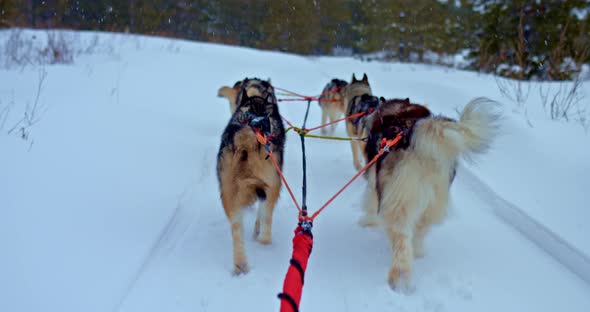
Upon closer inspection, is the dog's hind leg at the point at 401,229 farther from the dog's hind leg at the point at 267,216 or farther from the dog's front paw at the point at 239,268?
the dog's front paw at the point at 239,268

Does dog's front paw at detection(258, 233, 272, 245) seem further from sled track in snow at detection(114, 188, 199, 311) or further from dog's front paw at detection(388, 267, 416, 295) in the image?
dog's front paw at detection(388, 267, 416, 295)

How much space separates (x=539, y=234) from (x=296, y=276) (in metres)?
2.65

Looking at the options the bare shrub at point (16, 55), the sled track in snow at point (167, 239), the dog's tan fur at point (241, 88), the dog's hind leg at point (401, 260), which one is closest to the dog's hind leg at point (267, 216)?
the sled track in snow at point (167, 239)

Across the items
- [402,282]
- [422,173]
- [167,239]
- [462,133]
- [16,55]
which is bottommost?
[167,239]

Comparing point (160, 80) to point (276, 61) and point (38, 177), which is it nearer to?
point (38, 177)

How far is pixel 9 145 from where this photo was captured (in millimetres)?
3523

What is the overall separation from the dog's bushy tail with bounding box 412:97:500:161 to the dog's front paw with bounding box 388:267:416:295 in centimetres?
84

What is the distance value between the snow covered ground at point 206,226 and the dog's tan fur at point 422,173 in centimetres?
27

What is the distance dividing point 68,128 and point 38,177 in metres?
1.53

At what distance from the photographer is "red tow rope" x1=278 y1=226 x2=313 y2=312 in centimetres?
129

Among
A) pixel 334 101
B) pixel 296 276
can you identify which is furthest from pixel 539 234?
pixel 334 101

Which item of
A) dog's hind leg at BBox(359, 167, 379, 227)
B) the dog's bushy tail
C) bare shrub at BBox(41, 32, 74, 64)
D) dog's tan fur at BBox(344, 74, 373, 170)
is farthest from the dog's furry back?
bare shrub at BBox(41, 32, 74, 64)

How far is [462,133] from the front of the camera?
2236 mm

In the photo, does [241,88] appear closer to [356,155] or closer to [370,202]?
[356,155]
